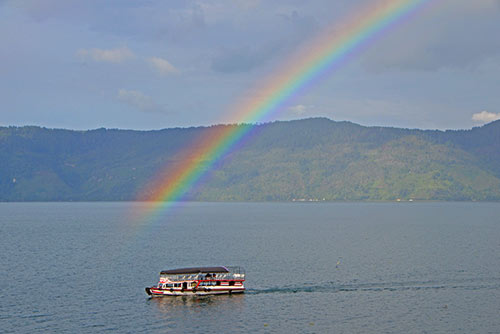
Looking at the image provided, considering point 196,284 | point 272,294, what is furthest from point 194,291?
point 272,294

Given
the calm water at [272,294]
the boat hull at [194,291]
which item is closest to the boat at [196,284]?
the boat hull at [194,291]

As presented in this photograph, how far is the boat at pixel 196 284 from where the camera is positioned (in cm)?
11200

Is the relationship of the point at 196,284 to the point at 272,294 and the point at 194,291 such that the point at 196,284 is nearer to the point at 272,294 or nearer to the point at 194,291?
the point at 194,291

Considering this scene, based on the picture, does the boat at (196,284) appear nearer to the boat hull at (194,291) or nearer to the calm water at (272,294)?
the boat hull at (194,291)

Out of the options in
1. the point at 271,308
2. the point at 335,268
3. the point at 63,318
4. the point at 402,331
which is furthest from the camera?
the point at 335,268

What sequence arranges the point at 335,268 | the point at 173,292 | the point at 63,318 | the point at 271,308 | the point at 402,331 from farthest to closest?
the point at 335,268, the point at 173,292, the point at 271,308, the point at 63,318, the point at 402,331

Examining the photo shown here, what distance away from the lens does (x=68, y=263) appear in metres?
154

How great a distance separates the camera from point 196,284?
4464 inches

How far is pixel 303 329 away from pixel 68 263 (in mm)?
84943

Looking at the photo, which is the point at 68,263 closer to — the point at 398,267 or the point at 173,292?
the point at 173,292

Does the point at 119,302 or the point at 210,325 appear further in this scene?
the point at 119,302

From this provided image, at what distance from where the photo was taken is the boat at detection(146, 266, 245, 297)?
112000 millimetres

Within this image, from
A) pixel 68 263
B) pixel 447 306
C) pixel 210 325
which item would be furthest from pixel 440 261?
pixel 68 263

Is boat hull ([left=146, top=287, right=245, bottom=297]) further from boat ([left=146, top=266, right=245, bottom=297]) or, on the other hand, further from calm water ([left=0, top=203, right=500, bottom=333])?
calm water ([left=0, top=203, right=500, bottom=333])
